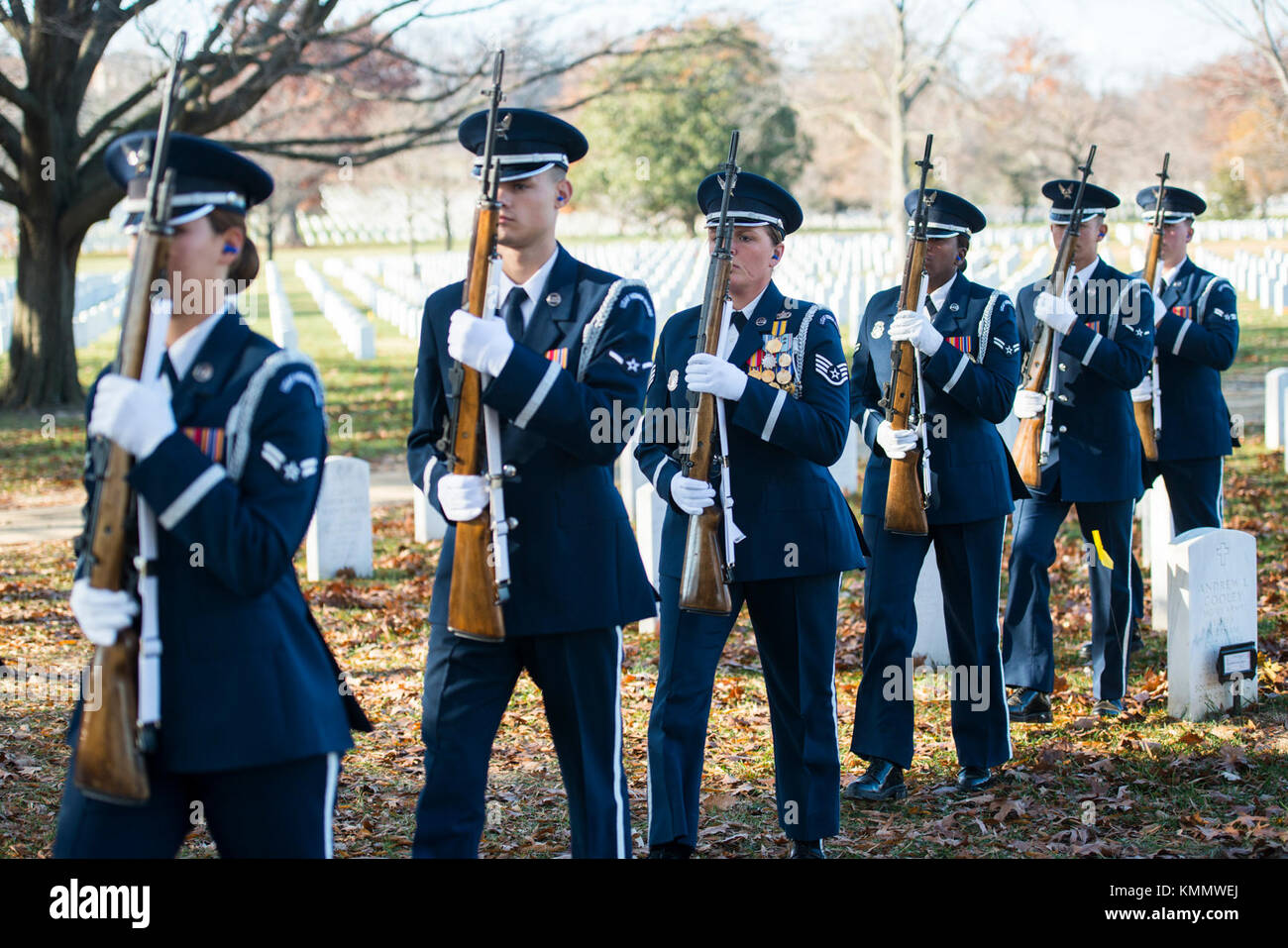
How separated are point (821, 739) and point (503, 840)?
4.27 ft

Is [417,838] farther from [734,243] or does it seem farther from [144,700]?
[734,243]

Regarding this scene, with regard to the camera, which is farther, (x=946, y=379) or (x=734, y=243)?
(x=946, y=379)

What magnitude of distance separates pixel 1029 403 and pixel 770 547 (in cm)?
250

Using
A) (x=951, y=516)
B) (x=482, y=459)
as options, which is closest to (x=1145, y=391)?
(x=951, y=516)

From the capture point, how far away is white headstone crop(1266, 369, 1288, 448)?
46.6ft

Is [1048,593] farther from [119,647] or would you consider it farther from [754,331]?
[119,647]

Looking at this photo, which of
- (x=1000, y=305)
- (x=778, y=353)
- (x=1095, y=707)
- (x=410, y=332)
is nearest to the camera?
(x=778, y=353)

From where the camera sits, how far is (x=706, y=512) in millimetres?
4715

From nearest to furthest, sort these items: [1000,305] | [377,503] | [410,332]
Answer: [1000,305] < [377,503] < [410,332]

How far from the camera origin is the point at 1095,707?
22.5 feet

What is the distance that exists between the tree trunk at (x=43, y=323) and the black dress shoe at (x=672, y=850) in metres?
15.3

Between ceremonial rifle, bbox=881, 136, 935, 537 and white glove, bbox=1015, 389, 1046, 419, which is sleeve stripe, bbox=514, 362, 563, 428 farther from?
white glove, bbox=1015, 389, 1046, 419

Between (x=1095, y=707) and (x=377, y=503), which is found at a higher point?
(x=377, y=503)

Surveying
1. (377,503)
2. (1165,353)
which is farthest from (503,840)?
(377,503)
